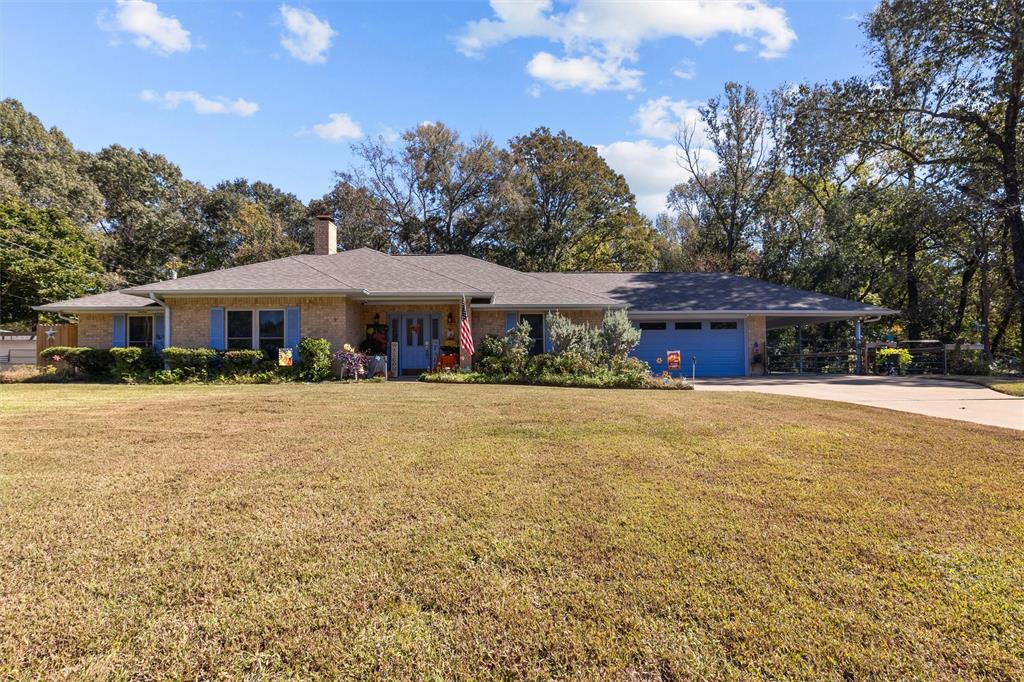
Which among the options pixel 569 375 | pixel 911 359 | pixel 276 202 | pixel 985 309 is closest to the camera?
pixel 569 375

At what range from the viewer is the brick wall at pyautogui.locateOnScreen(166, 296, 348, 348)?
14.9 metres

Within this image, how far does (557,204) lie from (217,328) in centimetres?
2263

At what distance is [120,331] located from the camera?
58.9 feet

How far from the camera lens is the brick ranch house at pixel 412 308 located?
1499 cm

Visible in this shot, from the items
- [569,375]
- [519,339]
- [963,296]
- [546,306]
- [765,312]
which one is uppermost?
[963,296]

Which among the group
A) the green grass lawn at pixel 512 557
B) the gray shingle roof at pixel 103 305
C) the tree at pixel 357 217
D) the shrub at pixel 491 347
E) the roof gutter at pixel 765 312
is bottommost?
the green grass lawn at pixel 512 557

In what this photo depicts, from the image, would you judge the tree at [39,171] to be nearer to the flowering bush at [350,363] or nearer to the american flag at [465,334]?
the flowering bush at [350,363]

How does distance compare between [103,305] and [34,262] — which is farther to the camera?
[34,262]

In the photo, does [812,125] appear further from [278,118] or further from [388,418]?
[388,418]

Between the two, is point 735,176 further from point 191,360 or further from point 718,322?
point 191,360

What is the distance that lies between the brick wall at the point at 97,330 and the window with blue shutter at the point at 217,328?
20.8 feet

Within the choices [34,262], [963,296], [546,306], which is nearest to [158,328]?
[34,262]

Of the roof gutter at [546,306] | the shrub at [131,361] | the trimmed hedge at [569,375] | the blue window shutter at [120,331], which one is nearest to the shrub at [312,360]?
the trimmed hedge at [569,375]

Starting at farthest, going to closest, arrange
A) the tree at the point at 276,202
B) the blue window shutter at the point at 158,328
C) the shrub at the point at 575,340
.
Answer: the tree at the point at 276,202
the blue window shutter at the point at 158,328
the shrub at the point at 575,340
